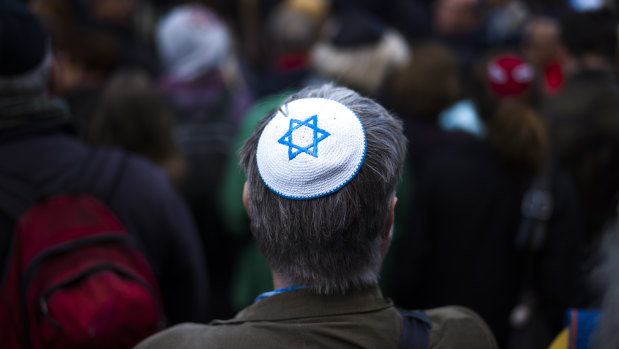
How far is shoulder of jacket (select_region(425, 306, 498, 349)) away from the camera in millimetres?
1432

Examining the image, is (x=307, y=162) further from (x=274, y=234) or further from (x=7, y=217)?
(x=7, y=217)

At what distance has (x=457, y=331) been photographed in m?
1.47

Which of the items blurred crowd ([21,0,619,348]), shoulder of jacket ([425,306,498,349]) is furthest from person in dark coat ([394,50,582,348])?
shoulder of jacket ([425,306,498,349])

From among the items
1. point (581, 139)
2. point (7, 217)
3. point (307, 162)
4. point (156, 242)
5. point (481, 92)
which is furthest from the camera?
point (481, 92)

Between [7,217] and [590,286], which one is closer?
[590,286]

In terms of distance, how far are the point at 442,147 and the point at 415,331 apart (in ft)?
6.08

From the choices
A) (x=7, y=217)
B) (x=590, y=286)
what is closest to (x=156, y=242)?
(x=7, y=217)

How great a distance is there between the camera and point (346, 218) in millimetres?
1356

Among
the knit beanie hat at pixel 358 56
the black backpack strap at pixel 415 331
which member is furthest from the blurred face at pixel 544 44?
the black backpack strap at pixel 415 331

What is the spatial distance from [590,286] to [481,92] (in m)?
1.82

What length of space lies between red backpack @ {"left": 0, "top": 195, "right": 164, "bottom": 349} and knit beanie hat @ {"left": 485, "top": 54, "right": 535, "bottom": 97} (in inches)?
83.3

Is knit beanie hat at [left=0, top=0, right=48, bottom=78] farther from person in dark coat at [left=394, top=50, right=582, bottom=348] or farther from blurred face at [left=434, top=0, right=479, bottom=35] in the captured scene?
blurred face at [left=434, top=0, right=479, bottom=35]

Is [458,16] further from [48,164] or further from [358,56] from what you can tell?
[48,164]

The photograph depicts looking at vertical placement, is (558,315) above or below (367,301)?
below
